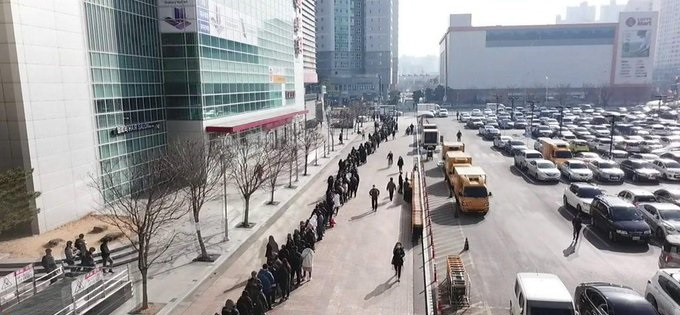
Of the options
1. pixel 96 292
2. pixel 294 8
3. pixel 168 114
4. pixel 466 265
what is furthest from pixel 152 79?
pixel 294 8

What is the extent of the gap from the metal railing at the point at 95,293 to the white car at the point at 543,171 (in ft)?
78.6

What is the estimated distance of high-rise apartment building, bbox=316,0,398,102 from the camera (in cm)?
14175

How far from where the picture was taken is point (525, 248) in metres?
18.1

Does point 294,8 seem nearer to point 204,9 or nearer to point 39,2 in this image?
point 204,9

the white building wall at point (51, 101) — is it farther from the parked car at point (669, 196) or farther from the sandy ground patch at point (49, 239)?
the parked car at point (669, 196)

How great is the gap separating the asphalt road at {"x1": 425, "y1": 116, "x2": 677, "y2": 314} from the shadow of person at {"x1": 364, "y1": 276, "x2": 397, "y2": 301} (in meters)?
1.69

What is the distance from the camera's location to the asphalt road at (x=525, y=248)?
15125mm

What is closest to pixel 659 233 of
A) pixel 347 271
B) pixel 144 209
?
pixel 347 271

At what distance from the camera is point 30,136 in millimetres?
19219

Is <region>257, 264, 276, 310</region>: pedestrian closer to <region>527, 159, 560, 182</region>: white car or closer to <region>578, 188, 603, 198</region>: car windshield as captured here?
<region>578, 188, 603, 198</region>: car windshield

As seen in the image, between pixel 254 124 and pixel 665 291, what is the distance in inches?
1125

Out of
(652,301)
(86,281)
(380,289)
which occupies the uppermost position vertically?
(86,281)

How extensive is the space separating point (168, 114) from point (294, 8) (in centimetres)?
3038

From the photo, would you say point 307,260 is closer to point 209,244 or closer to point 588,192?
point 209,244
